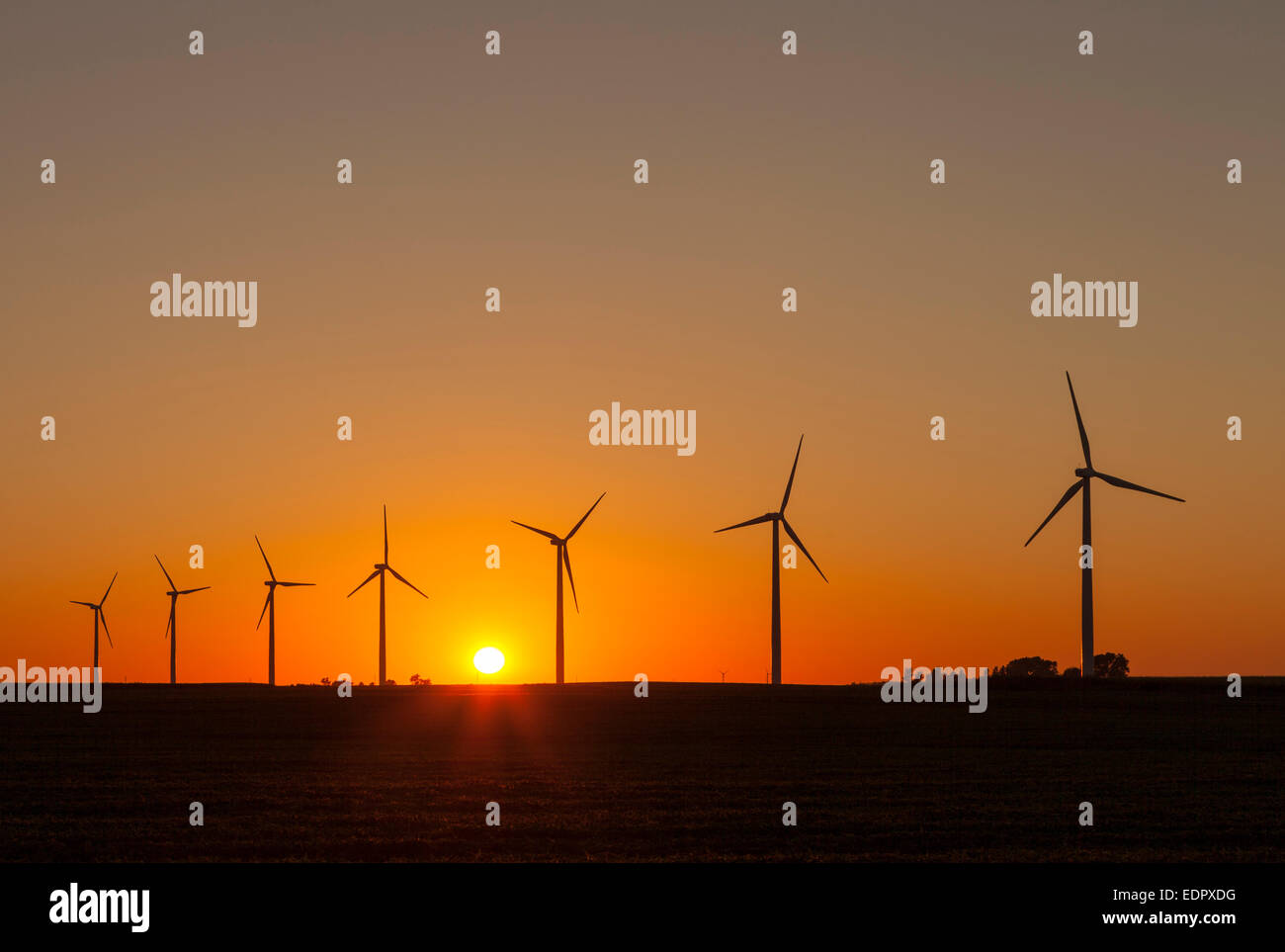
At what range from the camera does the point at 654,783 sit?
2195 inches

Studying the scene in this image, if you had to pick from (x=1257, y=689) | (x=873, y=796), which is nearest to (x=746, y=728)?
(x=873, y=796)

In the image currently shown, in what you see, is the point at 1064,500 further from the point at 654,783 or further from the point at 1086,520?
the point at 654,783

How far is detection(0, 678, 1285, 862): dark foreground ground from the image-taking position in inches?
1453

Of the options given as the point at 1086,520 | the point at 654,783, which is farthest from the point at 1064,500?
the point at 654,783

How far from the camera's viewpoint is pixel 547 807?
4562cm

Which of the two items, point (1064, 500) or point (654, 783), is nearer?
point (654, 783)

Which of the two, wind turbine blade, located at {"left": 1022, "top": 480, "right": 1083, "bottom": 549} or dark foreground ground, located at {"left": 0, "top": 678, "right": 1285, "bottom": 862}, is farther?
wind turbine blade, located at {"left": 1022, "top": 480, "right": 1083, "bottom": 549}

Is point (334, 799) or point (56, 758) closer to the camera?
point (334, 799)

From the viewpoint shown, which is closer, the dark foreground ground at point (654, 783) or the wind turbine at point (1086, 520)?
the dark foreground ground at point (654, 783)

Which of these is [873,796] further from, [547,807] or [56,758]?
[56,758]

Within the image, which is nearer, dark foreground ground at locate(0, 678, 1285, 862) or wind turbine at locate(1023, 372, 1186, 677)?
dark foreground ground at locate(0, 678, 1285, 862)

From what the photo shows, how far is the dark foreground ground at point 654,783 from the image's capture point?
36.9 meters
